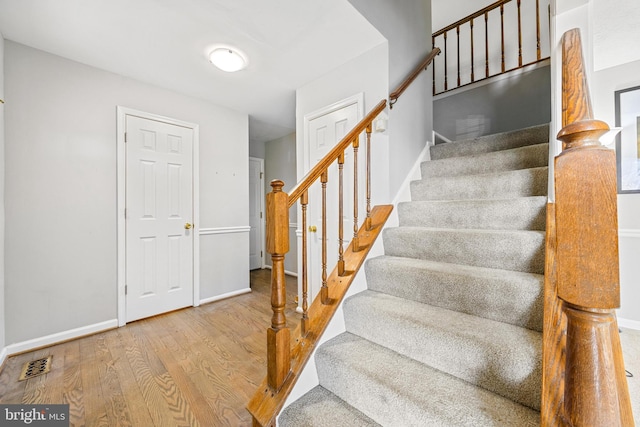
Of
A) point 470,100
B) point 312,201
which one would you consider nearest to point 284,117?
point 312,201

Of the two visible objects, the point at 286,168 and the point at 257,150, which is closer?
the point at 286,168

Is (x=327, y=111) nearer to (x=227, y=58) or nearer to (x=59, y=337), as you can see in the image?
(x=227, y=58)

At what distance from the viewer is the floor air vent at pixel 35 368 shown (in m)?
1.80

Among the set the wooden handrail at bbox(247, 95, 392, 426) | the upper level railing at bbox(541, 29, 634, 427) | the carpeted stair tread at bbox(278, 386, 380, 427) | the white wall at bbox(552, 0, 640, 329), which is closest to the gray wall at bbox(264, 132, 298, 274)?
the wooden handrail at bbox(247, 95, 392, 426)

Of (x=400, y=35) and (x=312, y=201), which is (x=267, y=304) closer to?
(x=312, y=201)

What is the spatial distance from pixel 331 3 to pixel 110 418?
284 cm

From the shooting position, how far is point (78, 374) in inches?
71.5

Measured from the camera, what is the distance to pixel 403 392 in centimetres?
104

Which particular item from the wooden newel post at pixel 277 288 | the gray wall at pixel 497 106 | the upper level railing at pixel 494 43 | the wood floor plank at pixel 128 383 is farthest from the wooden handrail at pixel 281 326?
the upper level railing at pixel 494 43

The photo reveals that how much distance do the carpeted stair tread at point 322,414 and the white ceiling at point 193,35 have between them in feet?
7.72

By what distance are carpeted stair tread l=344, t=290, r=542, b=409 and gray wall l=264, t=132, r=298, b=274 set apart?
121 inches

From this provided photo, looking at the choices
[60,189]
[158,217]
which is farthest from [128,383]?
[60,189]

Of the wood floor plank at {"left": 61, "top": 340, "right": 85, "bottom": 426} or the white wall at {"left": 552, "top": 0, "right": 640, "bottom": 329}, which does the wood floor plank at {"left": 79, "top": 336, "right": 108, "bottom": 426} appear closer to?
the wood floor plank at {"left": 61, "top": 340, "right": 85, "bottom": 426}

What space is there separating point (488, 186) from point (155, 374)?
2668 mm
